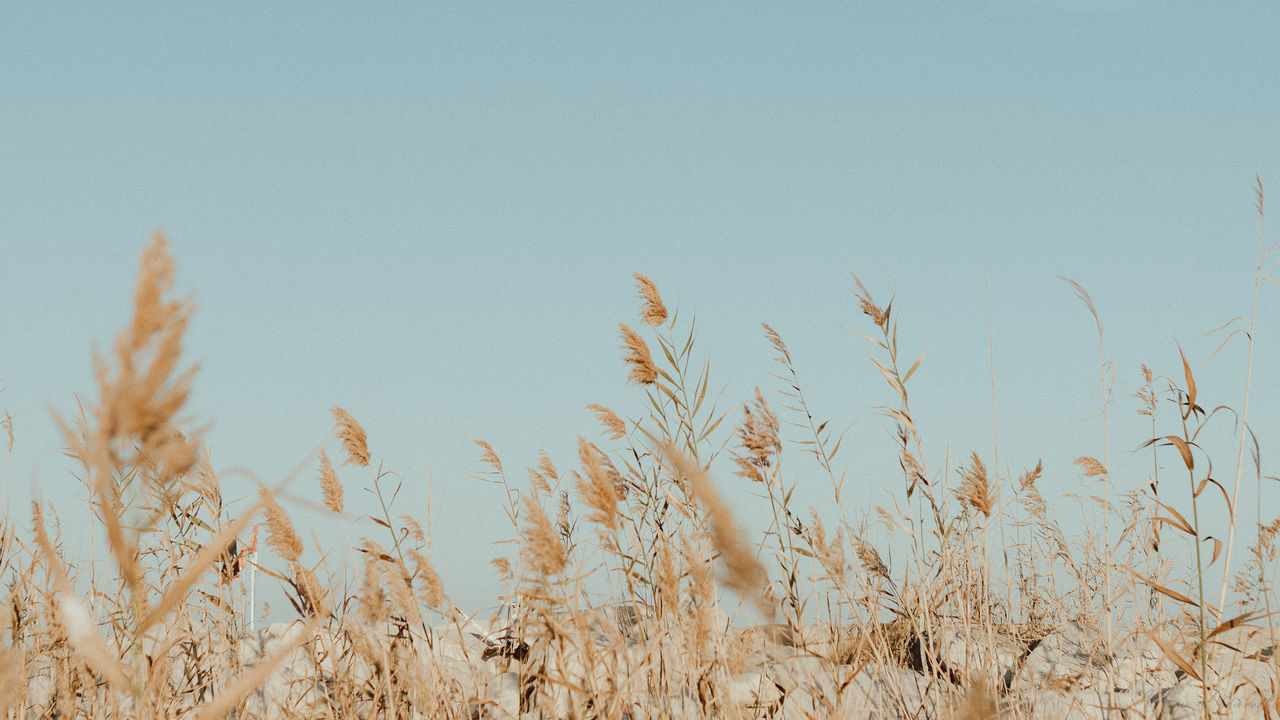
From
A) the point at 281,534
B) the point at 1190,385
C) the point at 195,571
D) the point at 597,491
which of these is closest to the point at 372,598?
the point at 281,534

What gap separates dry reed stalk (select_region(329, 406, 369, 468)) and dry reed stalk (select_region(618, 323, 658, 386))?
95cm

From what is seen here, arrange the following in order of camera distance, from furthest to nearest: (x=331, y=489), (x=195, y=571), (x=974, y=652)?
(x=974, y=652)
(x=331, y=489)
(x=195, y=571)

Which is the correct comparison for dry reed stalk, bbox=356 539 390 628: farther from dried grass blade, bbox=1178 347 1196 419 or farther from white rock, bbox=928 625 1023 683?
dried grass blade, bbox=1178 347 1196 419

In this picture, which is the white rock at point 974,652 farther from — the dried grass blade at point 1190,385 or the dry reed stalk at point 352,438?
the dry reed stalk at point 352,438

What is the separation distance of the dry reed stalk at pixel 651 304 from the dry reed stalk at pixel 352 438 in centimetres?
106

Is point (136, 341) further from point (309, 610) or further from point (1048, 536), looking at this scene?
point (1048, 536)

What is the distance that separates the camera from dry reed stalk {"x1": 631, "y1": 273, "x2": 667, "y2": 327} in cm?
338

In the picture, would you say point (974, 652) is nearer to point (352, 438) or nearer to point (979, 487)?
point (979, 487)

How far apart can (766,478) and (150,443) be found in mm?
2304

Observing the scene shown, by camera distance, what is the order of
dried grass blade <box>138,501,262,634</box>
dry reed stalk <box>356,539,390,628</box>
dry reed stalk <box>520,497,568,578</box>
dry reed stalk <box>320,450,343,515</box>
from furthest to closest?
dry reed stalk <box>320,450,343,515</box> → dry reed stalk <box>356,539,390,628</box> → dry reed stalk <box>520,497,568,578</box> → dried grass blade <box>138,501,262,634</box>

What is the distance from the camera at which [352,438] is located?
3.25 metres

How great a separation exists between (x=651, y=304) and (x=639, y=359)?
1.30 feet

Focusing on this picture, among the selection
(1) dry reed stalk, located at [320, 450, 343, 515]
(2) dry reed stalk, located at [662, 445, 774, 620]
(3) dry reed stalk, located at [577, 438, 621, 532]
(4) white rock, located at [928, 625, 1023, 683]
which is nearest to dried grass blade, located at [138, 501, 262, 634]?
(2) dry reed stalk, located at [662, 445, 774, 620]

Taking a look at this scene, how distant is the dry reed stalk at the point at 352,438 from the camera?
3160 mm
